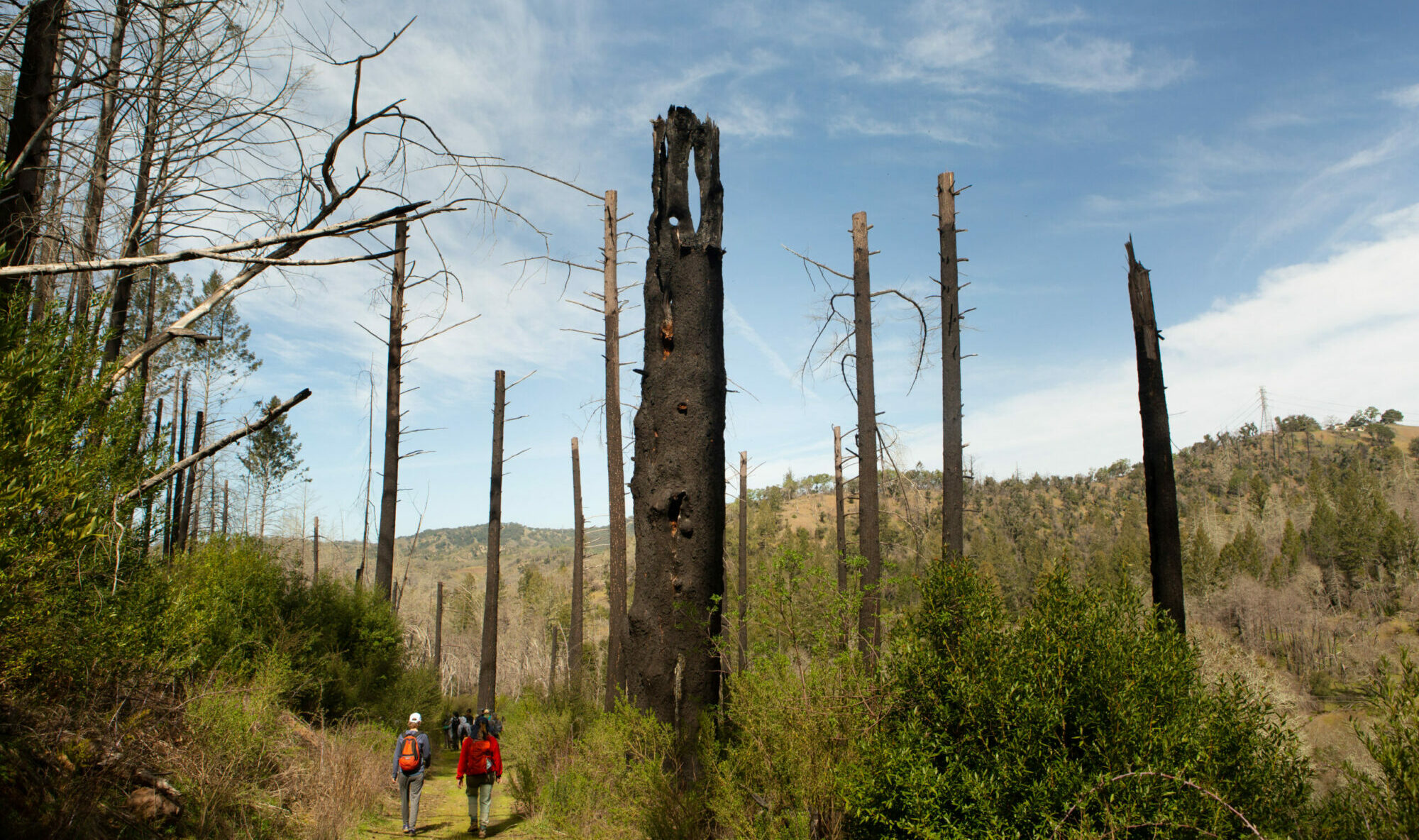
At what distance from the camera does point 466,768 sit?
349 inches

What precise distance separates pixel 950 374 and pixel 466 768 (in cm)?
963

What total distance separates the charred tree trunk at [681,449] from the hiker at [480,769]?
453 centimetres

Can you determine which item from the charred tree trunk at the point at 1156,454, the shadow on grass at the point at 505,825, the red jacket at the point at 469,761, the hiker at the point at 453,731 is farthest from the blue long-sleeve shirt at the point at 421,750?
the charred tree trunk at the point at 1156,454

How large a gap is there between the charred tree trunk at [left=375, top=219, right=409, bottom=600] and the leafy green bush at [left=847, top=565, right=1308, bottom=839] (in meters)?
14.1

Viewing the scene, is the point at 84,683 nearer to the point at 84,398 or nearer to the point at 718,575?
A: the point at 84,398

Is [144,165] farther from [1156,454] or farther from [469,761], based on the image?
[1156,454]

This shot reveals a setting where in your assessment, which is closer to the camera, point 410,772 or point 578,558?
point 410,772

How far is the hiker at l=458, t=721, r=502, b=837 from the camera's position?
877 cm

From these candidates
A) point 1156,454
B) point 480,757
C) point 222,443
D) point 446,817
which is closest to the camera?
point 222,443

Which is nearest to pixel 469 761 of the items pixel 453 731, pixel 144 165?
pixel 453 731

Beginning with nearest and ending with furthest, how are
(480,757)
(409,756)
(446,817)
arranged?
(409,756)
(480,757)
(446,817)

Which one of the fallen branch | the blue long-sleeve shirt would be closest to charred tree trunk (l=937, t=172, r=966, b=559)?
the blue long-sleeve shirt

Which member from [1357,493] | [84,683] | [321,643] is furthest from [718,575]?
[1357,493]

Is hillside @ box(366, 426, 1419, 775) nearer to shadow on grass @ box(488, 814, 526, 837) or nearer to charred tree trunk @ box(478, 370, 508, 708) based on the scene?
charred tree trunk @ box(478, 370, 508, 708)
